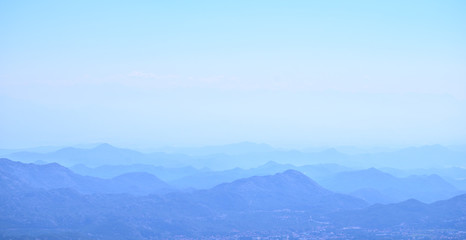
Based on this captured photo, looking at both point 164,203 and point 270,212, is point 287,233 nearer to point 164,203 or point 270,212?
point 270,212

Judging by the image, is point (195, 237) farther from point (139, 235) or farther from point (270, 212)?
point (270, 212)

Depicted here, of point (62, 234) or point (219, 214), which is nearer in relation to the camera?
point (62, 234)

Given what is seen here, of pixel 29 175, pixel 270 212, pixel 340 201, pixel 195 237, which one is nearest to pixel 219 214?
pixel 270 212

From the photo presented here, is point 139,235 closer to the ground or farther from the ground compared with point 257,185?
closer to the ground

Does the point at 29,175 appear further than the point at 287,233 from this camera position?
Yes

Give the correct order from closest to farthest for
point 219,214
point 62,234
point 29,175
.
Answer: point 62,234, point 219,214, point 29,175

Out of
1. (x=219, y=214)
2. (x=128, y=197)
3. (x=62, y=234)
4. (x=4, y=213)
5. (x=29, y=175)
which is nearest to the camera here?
(x=62, y=234)

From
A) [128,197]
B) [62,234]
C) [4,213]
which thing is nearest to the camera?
[62,234]

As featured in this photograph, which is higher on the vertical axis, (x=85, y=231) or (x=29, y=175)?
(x=29, y=175)

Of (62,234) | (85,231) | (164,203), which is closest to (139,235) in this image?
(85,231)
